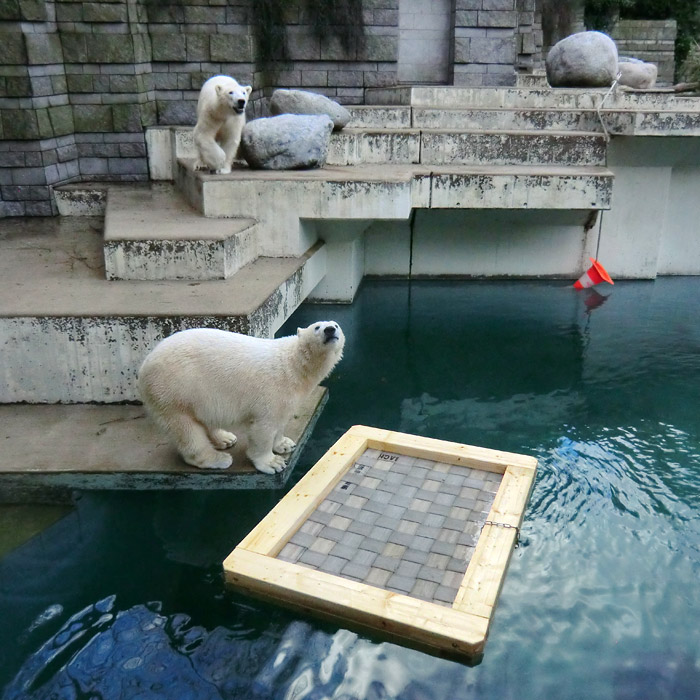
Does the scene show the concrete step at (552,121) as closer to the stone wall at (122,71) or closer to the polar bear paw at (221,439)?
the stone wall at (122,71)

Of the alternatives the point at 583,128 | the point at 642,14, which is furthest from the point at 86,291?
the point at 642,14

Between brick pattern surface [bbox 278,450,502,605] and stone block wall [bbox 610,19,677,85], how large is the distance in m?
16.9

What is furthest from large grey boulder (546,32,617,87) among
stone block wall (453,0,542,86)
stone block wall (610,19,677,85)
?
stone block wall (610,19,677,85)

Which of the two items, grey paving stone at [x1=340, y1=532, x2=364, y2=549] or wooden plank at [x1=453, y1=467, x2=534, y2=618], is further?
grey paving stone at [x1=340, y1=532, x2=364, y2=549]

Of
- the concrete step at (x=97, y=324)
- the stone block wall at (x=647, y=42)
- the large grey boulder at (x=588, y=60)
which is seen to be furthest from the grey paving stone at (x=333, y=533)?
the stone block wall at (x=647, y=42)

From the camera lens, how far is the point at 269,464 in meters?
3.66

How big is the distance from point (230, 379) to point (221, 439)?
624mm

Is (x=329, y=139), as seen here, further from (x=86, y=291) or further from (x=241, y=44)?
(x=86, y=291)

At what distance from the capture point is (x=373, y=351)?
5.99 metres

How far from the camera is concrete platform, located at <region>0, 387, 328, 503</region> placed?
358cm

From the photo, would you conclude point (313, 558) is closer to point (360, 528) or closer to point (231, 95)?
point (360, 528)

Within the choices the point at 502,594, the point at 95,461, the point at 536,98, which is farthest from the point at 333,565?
the point at 536,98

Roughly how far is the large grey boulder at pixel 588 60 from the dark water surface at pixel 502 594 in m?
5.06

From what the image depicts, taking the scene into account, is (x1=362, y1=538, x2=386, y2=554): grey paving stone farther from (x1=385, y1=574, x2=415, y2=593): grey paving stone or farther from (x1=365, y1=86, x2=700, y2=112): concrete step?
(x1=365, y1=86, x2=700, y2=112): concrete step
